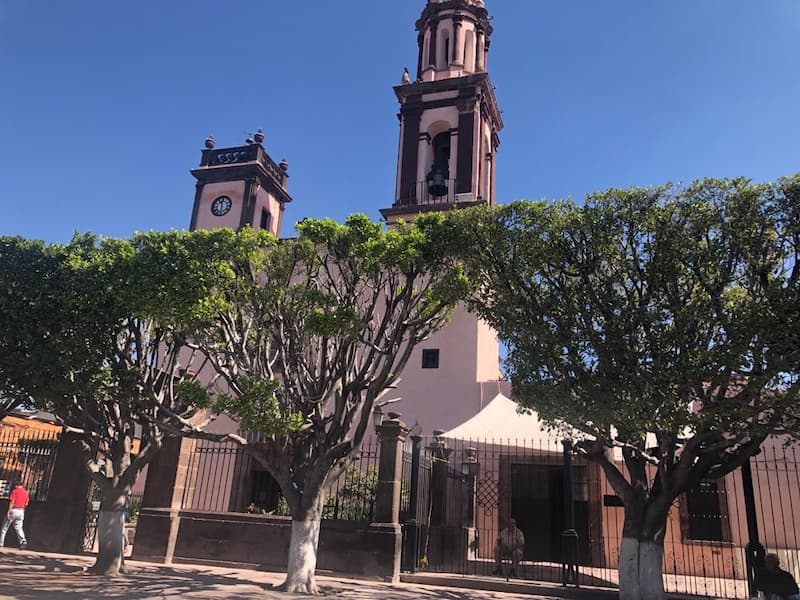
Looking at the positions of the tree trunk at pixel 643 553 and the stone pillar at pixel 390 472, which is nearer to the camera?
the tree trunk at pixel 643 553

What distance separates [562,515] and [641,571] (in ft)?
22.8

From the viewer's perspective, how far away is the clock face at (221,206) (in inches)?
1120

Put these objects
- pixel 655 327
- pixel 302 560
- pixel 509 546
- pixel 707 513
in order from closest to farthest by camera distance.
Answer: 1. pixel 655 327
2. pixel 302 560
3. pixel 509 546
4. pixel 707 513

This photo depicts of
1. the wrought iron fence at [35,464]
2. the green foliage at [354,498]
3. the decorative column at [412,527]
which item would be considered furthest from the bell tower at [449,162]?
the wrought iron fence at [35,464]

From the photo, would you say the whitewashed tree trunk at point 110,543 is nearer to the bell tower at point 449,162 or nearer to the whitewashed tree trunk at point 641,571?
the whitewashed tree trunk at point 641,571

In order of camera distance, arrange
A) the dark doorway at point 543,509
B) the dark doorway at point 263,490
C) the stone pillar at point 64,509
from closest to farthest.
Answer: the stone pillar at point 64,509 → the dark doorway at point 543,509 → the dark doorway at point 263,490

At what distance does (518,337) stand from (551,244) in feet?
5.69

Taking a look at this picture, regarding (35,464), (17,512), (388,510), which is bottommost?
(17,512)

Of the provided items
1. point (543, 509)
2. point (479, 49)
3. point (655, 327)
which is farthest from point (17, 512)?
point (479, 49)

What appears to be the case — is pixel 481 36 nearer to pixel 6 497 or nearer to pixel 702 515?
pixel 702 515

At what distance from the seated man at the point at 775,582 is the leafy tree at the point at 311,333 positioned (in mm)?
6632

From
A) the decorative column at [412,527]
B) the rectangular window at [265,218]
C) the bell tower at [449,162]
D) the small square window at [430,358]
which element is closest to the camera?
the decorative column at [412,527]

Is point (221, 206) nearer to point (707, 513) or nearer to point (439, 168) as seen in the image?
point (439, 168)

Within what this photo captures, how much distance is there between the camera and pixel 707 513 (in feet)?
54.5
